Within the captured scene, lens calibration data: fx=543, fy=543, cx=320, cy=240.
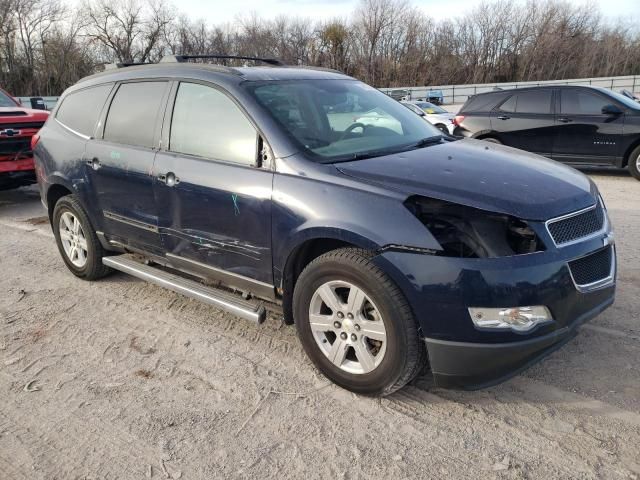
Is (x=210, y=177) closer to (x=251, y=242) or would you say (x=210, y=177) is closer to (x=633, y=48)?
(x=251, y=242)

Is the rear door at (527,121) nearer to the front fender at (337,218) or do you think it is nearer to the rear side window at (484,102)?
the rear side window at (484,102)

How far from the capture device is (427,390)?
3094mm

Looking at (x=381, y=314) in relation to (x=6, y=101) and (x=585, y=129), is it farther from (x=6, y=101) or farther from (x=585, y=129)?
(x=6, y=101)

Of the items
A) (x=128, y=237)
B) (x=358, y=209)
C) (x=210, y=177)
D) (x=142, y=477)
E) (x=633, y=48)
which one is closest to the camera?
(x=142, y=477)

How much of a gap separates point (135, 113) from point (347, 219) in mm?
2242

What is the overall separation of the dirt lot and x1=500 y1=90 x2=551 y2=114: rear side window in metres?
6.59

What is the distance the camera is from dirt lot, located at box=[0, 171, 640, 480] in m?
2.51

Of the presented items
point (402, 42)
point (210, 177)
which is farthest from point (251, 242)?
point (402, 42)

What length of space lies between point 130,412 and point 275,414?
80cm

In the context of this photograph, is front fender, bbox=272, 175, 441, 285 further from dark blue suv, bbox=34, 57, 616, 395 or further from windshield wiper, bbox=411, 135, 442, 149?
windshield wiper, bbox=411, 135, 442, 149

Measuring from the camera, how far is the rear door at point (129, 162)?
3969mm

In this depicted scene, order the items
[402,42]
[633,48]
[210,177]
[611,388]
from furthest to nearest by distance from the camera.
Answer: [402,42]
[633,48]
[210,177]
[611,388]

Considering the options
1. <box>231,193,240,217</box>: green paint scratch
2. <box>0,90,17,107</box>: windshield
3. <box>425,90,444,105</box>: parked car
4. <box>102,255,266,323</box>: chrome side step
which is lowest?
<box>425,90,444,105</box>: parked car

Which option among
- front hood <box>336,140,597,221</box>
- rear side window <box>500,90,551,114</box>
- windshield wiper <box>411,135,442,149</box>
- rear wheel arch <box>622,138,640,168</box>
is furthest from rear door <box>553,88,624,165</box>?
front hood <box>336,140,597,221</box>
